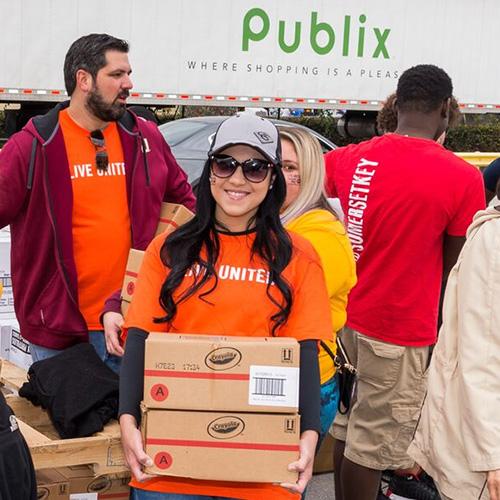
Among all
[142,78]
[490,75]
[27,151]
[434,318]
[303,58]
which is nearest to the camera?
[27,151]

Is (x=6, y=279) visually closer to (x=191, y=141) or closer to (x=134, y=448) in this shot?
(x=134, y=448)

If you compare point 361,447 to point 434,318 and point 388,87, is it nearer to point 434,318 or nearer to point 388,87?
point 434,318

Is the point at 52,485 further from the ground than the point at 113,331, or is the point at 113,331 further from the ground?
the point at 113,331

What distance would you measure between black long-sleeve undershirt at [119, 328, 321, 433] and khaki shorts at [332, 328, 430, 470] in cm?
159

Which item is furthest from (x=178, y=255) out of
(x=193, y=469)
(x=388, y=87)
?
(x=388, y=87)

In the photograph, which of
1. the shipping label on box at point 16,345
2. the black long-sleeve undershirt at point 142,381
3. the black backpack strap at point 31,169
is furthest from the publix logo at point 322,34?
the black long-sleeve undershirt at point 142,381

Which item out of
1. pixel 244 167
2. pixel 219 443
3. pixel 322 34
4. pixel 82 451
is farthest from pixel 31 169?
pixel 322 34

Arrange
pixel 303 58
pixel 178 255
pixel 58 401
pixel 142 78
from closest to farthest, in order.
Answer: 1. pixel 178 255
2. pixel 58 401
3. pixel 142 78
4. pixel 303 58

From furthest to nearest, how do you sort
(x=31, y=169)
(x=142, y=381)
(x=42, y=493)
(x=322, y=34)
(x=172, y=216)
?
(x=322, y=34) → (x=172, y=216) → (x=31, y=169) → (x=42, y=493) → (x=142, y=381)

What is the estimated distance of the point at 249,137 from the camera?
2.86m

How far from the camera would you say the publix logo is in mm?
17531

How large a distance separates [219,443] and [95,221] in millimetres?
1598

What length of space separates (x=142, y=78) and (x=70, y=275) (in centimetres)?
1304

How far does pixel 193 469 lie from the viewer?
2.66 m
